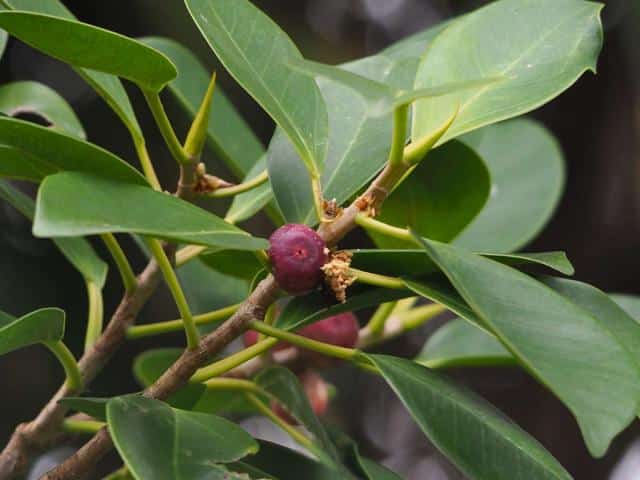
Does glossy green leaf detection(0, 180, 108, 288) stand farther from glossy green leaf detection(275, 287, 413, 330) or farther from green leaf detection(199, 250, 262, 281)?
glossy green leaf detection(275, 287, 413, 330)

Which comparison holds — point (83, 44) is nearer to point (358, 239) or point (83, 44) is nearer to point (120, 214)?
point (120, 214)

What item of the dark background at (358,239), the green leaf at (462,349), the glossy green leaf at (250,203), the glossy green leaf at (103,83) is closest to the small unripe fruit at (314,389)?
the green leaf at (462,349)

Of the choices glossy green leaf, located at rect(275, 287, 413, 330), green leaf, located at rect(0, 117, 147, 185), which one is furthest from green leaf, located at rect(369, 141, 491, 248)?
green leaf, located at rect(0, 117, 147, 185)

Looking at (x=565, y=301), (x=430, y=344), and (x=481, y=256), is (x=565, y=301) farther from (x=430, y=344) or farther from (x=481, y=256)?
(x=430, y=344)

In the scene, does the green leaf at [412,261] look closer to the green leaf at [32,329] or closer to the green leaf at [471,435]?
the green leaf at [471,435]

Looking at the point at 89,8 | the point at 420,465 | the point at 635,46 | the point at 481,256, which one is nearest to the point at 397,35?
the point at 635,46

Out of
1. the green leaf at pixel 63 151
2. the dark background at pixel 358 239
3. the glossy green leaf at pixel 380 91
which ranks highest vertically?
the green leaf at pixel 63 151
